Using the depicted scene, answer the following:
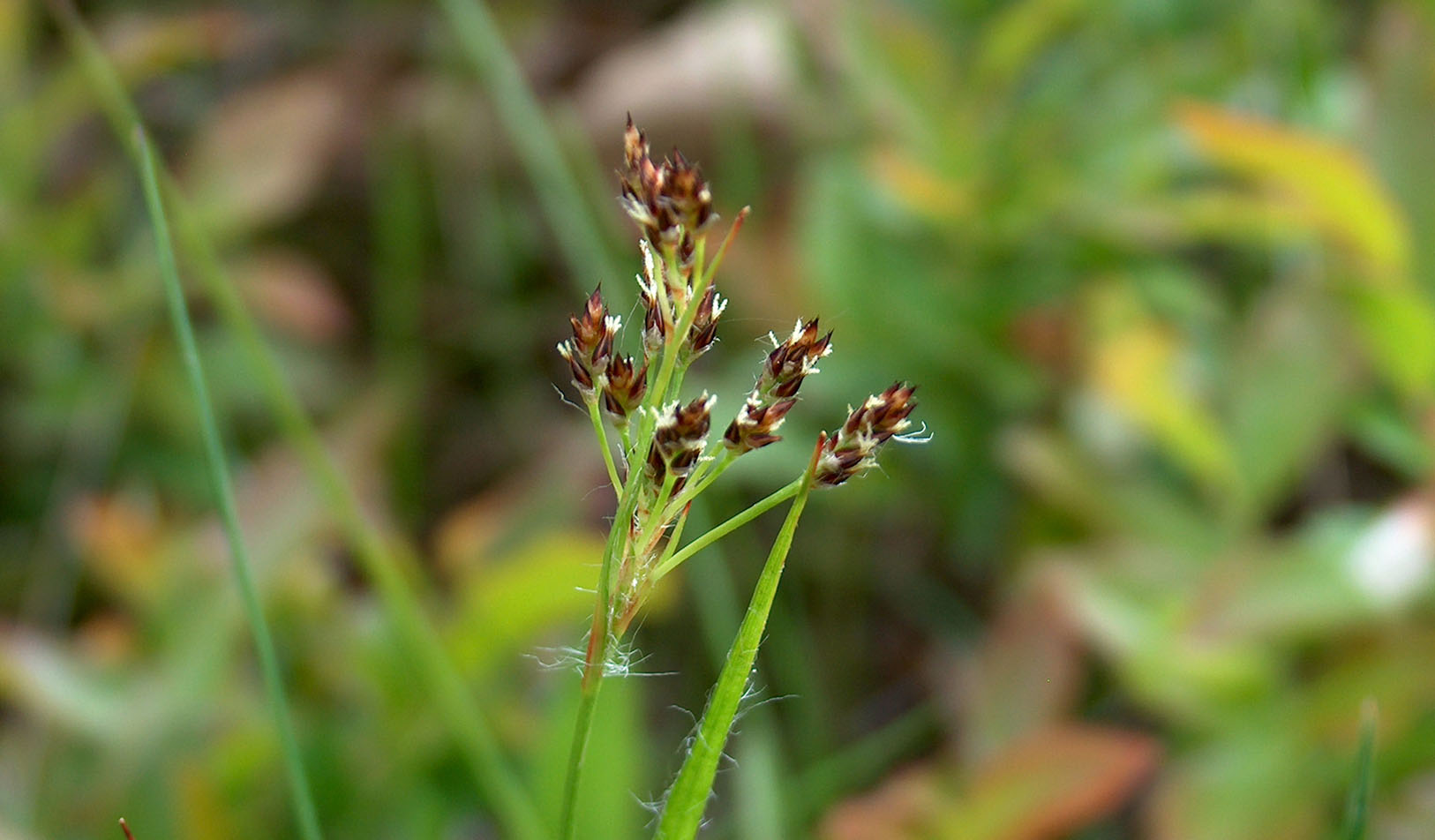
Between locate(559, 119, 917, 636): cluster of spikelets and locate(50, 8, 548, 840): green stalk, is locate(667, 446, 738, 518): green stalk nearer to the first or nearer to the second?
locate(559, 119, 917, 636): cluster of spikelets

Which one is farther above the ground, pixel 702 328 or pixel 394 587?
pixel 394 587

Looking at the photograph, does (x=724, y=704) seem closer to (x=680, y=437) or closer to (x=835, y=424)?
(x=680, y=437)

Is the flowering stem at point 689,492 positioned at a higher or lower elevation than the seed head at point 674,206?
lower

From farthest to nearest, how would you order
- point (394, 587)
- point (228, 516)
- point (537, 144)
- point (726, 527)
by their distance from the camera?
point (537, 144) < point (394, 587) < point (228, 516) < point (726, 527)

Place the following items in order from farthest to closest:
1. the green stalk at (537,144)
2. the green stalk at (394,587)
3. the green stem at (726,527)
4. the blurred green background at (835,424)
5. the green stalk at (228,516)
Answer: the green stalk at (537,144)
the blurred green background at (835,424)
the green stalk at (394,587)
the green stalk at (228,516)
the green stem at (726,527)

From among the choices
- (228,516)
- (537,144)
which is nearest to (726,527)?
(228,516)

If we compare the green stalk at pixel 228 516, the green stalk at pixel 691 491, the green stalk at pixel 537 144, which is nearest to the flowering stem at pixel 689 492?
the green stalk at pixel 691 491

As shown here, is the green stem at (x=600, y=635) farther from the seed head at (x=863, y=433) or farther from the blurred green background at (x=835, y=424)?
the blurred green background at (x=835, y=424)

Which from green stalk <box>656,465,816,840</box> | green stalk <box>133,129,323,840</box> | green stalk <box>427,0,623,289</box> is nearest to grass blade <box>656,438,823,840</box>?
green stalk <box>656,465,816,840</box>
